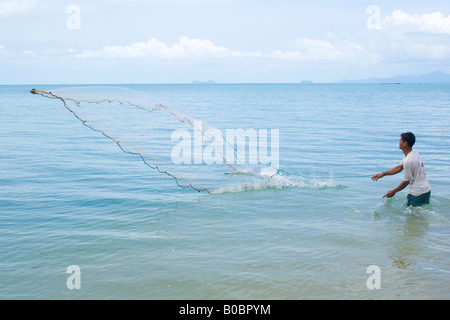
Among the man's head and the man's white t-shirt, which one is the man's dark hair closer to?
the man's head

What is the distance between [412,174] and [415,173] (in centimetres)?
6

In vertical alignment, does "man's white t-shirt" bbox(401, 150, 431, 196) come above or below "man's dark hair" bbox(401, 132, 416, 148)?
below

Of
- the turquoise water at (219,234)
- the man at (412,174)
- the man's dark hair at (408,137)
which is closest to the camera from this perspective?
the turquoise water at (219,234)

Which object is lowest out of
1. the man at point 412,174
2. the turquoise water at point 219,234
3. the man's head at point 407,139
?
the turquoise water at point 219,234

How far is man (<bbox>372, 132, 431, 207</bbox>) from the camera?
27.1 feet

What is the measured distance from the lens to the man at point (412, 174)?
27.1 feet

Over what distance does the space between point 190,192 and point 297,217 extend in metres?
3.68

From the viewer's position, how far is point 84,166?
15.5 meters

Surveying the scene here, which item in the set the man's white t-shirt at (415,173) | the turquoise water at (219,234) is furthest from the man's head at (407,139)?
the turquoise water at (219,234)

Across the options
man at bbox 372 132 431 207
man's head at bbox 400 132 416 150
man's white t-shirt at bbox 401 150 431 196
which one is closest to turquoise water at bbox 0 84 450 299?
man at bbox 372 132 431 207

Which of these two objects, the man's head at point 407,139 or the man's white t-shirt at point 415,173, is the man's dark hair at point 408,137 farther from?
Answer: the man's white t-shirt at point 415,173

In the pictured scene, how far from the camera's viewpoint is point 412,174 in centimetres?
842

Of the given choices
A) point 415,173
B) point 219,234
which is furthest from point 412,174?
point 219,234

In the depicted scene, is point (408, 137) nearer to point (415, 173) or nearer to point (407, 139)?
point (407, 139)
